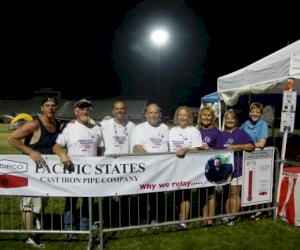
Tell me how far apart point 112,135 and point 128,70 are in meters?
43.3

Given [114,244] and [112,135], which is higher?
[112,135]

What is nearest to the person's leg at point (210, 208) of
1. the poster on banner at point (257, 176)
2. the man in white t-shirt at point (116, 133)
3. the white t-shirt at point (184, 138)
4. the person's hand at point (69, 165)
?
the poster on banner at point (257, 176)

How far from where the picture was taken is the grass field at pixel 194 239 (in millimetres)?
4363

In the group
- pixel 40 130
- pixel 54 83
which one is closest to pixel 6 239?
pixel 40 130

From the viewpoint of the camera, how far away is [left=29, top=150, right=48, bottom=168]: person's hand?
4021 mm

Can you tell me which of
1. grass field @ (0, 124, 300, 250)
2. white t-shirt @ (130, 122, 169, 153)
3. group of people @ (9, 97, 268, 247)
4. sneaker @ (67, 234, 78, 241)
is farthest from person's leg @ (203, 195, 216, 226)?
sneaker @ (67, 234, 78, 241)

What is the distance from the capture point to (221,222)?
17.2 ft

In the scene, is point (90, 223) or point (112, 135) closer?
point (90, 223)

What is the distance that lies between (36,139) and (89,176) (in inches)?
33.5

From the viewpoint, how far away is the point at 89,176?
4164mm

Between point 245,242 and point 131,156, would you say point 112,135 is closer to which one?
point 131,156

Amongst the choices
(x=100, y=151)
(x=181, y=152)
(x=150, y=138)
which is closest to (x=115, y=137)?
(x=100, y=151)

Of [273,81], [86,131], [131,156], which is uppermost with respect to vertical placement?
[273,81]

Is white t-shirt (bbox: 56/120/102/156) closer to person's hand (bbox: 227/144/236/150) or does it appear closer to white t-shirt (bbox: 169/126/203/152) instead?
white t-shirt (bbox: 169/126/203/152)
